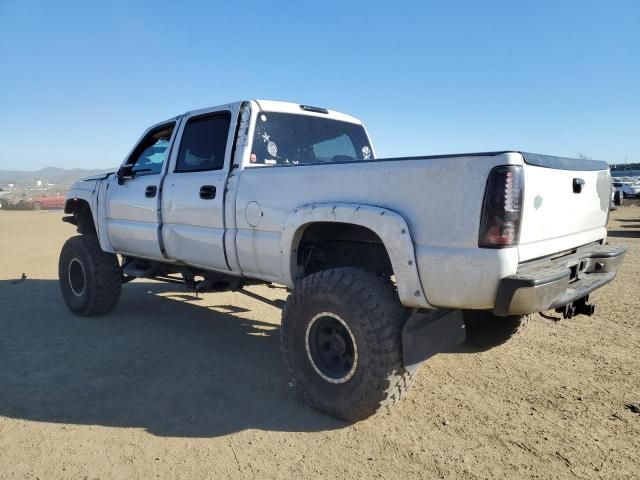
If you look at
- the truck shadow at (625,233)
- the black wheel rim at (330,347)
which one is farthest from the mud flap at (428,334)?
the truck shadow at (625,233)

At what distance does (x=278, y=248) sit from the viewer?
3.25m

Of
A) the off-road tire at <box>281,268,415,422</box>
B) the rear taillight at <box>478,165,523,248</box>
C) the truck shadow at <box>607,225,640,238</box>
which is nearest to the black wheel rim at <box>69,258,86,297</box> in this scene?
the off-road tire at <box>281,268,415,422</box>

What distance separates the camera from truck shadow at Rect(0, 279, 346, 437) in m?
2.99

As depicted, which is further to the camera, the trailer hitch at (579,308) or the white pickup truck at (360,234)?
the trailer hitch at (579,308)

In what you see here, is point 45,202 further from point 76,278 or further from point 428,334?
point 428,334

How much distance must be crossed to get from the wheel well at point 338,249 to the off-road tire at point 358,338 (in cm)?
34

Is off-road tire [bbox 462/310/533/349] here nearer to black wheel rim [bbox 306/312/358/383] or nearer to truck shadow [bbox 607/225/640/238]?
black wheel rim [bbox 306/312/358/383]

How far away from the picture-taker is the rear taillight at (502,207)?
2283 millimetres

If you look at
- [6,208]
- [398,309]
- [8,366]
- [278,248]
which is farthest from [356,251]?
[6,208]

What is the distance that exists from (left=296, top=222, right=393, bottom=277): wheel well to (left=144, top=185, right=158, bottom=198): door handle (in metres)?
1.76

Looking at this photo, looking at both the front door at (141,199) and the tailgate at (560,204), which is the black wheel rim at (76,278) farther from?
the tailgate at (560,204)

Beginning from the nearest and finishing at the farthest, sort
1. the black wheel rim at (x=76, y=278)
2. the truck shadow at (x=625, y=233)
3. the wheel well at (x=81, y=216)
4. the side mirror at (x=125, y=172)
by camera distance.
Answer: the side mirror at (x=125, y=172) → the black wheel rim at (x=76, y=278) → the wheel well at (x=81, y=216) → the truck shadow at (x=625, y=233)

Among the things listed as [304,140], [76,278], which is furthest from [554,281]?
[76,278]

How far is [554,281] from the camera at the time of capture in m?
2.37
